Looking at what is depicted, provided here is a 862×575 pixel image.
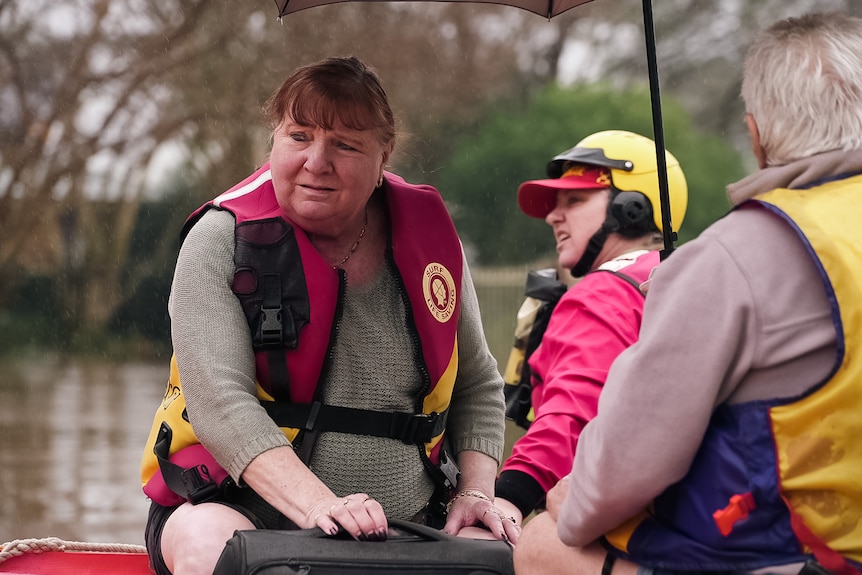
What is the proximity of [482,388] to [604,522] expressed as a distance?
1.13 m

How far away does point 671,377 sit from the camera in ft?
6.42

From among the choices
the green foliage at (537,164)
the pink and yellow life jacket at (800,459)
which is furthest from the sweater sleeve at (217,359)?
the green foliage at (537,164)

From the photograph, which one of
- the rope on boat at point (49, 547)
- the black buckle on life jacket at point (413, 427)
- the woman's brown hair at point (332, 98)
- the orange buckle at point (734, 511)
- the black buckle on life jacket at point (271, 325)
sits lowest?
the rope on boat at point (49, 547)

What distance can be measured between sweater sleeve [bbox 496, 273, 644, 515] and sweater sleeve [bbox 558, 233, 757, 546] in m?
0.96

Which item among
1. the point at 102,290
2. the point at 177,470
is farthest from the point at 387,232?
the point at 102,290

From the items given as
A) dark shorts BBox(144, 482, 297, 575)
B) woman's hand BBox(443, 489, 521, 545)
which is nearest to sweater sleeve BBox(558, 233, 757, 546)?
woman's hand BBox(443, 489, 521, 545)

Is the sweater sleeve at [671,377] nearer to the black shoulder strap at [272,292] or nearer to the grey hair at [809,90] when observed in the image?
the grey hair at [809,90]

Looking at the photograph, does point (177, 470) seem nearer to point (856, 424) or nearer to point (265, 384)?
point (265, 384)

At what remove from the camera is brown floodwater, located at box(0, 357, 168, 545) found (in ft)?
32.2

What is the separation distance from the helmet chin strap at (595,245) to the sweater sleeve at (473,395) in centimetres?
62

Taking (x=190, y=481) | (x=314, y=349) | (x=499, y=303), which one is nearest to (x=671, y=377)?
(x=314, y=349)

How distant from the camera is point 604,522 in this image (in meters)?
2.08

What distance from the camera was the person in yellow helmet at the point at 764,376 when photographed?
6.24 ft

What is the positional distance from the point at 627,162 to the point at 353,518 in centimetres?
170
